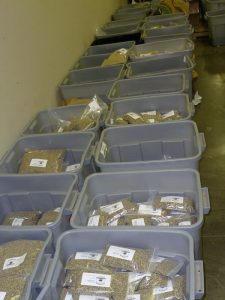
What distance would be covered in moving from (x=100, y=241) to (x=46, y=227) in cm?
18

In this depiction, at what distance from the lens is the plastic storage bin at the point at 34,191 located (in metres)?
1.40

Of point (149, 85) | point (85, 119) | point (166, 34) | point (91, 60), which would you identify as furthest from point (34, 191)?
point (166, 34)

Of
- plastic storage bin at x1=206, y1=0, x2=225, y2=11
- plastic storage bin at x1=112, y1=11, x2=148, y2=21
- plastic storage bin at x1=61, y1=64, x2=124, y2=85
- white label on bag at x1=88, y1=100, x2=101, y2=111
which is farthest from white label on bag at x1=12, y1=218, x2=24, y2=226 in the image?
plastic storage bin at x1=206, y1=0, x2=225, y2=11

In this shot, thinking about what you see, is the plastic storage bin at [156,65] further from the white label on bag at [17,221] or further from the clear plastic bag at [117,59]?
the white label on bag at [17,221]

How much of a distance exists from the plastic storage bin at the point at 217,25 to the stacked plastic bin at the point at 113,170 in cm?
166

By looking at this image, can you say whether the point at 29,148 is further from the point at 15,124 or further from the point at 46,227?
the point at 46,227

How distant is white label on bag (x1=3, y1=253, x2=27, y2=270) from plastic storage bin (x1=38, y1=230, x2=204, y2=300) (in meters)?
0.11

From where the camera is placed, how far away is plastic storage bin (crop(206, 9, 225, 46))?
13.0 feet

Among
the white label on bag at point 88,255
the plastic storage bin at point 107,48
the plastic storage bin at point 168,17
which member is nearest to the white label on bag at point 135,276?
the white label on bag at point 88,255

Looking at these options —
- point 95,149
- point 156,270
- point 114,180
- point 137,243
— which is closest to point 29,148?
point 95,149

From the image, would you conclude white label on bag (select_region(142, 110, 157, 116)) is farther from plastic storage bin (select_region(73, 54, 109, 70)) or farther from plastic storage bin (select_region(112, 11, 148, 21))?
plastic storage bin (select_region(112, 11, 148, 21))

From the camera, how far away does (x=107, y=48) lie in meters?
2.90

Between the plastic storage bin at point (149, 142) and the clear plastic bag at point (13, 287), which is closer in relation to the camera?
the clear plastic bag at point (13, 287)

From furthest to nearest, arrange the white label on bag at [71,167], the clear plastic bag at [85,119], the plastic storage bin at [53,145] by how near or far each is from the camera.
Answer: the clear plastic bag at [85,119] < the plastic storage bin at [53,145] < the white label on bag at [71,167]
